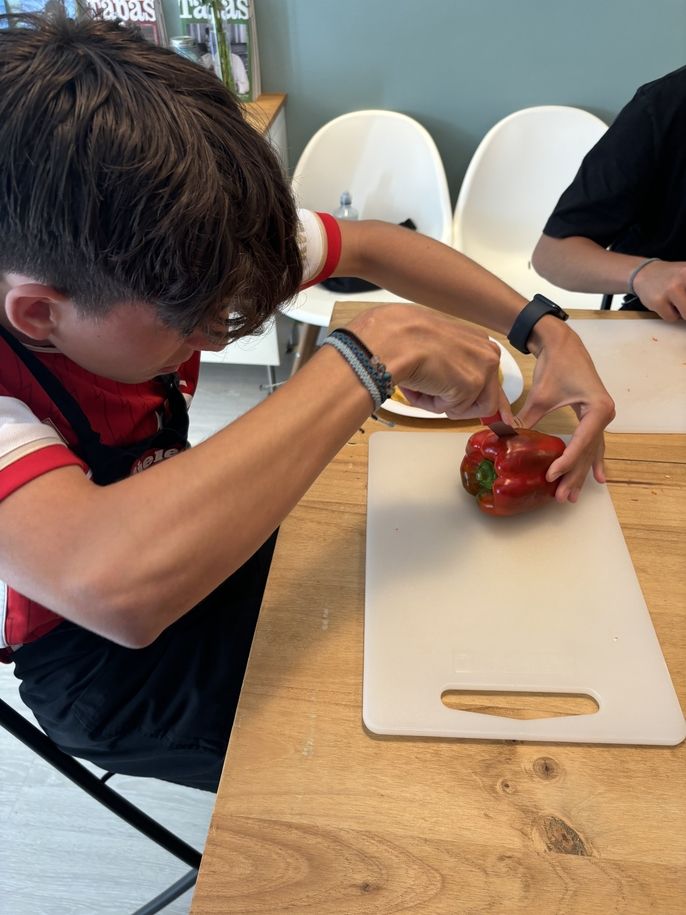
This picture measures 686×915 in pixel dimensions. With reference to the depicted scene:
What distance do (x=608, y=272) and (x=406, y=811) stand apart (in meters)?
0.92

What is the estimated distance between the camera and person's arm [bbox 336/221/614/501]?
0.79 m

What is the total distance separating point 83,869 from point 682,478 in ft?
3.87

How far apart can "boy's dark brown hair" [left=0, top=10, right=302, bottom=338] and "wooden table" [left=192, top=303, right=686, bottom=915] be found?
1.09ft

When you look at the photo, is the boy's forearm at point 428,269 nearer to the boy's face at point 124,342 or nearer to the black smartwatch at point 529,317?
the black smartwatch at point 529,317

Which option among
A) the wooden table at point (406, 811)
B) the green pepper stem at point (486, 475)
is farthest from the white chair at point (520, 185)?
the wooden table at point (406, 811)

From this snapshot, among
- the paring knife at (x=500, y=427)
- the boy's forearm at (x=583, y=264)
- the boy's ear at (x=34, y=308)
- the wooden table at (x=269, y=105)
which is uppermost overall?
the wooden table at (x=269, y=105)

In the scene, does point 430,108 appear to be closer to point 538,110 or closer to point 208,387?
point 538,110

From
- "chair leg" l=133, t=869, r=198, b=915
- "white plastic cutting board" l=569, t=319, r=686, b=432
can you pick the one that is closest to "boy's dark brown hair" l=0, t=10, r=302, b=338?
"white plastic cutting board" l=569, t=319, r=686, b=432

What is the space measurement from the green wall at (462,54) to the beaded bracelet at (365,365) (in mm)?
1652

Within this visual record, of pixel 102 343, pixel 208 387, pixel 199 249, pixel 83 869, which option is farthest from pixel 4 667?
pixel 199 249

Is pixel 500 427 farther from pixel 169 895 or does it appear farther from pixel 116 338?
pixel 169 895

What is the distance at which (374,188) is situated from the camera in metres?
1.97

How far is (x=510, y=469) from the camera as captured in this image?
681 mm

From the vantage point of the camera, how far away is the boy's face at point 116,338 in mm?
491
